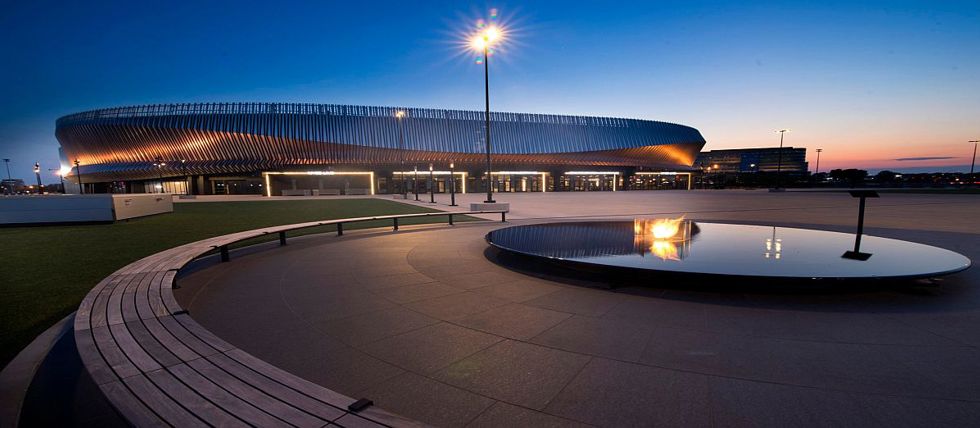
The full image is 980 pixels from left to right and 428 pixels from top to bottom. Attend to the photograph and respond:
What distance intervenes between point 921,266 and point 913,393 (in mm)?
3914

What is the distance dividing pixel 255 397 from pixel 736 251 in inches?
278

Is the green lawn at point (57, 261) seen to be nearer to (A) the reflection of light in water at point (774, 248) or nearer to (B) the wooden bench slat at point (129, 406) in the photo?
(B) the wooden bench slat at point (129, 406)

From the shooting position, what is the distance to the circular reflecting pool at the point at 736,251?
514 centimetres

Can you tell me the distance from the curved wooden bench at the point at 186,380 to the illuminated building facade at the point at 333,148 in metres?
48.1

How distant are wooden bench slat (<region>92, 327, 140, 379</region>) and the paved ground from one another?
928 mm

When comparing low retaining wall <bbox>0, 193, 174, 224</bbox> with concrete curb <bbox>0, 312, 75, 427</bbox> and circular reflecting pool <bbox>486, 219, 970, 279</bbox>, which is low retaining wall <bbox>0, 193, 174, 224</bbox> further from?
circular reflecting pool <bbox>486, 219, 970, 279</bbox>

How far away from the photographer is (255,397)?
6.98 ft

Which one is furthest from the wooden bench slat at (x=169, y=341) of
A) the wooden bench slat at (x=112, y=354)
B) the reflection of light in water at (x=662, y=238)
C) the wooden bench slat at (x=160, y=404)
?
the reflection of light in water at (x=662, y=238)

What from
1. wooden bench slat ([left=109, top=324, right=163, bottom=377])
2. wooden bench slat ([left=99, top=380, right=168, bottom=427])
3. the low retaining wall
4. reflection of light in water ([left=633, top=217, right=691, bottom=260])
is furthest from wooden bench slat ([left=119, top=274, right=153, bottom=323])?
the low retaining wall

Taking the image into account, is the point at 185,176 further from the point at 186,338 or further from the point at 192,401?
the point at 192,401

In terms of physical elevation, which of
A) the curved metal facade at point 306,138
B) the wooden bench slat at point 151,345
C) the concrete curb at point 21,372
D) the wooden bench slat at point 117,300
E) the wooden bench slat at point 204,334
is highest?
the curved metal facade at point 306,138

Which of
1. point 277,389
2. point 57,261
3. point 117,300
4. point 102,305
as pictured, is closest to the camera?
point 277,389

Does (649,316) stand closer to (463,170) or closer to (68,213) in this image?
(68,213)

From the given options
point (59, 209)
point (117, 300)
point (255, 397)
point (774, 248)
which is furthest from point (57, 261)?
point (774, 248)
